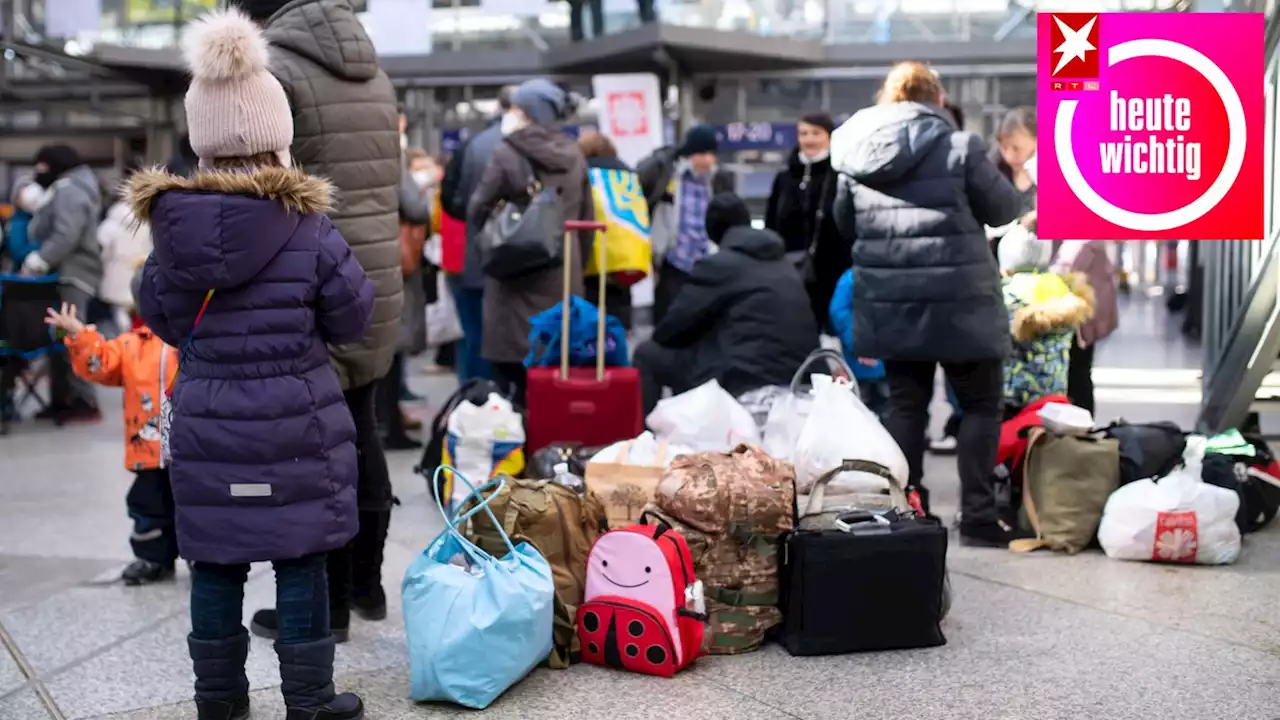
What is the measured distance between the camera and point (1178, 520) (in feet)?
17.2

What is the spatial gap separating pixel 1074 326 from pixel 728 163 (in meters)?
7.98

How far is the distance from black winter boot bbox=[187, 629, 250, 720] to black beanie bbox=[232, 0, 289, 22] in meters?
1.87

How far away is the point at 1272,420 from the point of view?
871 centimetres

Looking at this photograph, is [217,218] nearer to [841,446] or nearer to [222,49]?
[222,49]

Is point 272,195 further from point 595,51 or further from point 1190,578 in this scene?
point 595,51

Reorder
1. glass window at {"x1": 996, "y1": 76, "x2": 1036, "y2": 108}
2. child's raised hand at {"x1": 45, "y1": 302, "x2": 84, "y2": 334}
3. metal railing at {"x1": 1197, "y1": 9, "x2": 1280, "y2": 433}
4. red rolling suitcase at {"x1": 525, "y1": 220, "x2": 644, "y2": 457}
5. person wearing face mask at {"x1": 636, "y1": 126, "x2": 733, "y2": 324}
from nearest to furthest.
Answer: child's raised hand at {"x1": 45, "y1": 302, "x2": 84, "y2": 334}
metal railing at {"x1": 1197, "y1": 9, "x2": 1280, "y2": 433}
red rolling suitcase at {"x1": 525, "y1": 220, "x2": 644, "y2": 457}
person wearing face mask at {"x1": 636, "y1": 126, "x2": 733, "y2": 324}
glass window at {"x1": 996, "y1": 76, "x2": 1036, "y2": 108}

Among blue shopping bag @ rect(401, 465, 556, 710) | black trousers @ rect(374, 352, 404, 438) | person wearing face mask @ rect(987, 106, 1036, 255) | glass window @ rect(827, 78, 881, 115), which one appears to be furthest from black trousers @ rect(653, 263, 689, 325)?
blue shopping bag @ rect(401, 465, 556, 710)

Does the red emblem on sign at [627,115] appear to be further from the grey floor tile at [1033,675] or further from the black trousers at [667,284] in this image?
the grey floor tile at [1033,675]

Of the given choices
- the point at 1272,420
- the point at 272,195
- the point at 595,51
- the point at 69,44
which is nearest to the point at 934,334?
the point at 272,195

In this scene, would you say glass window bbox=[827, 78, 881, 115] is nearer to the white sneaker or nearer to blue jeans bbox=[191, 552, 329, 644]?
the white sneaker

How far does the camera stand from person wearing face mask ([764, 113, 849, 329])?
7.19 m

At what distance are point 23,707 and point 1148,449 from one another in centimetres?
407

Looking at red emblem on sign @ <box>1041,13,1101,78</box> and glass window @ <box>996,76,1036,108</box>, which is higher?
glass window @ <box>996,76,1036,108</box>

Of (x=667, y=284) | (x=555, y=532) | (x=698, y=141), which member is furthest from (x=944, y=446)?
(x=555, y=532)
